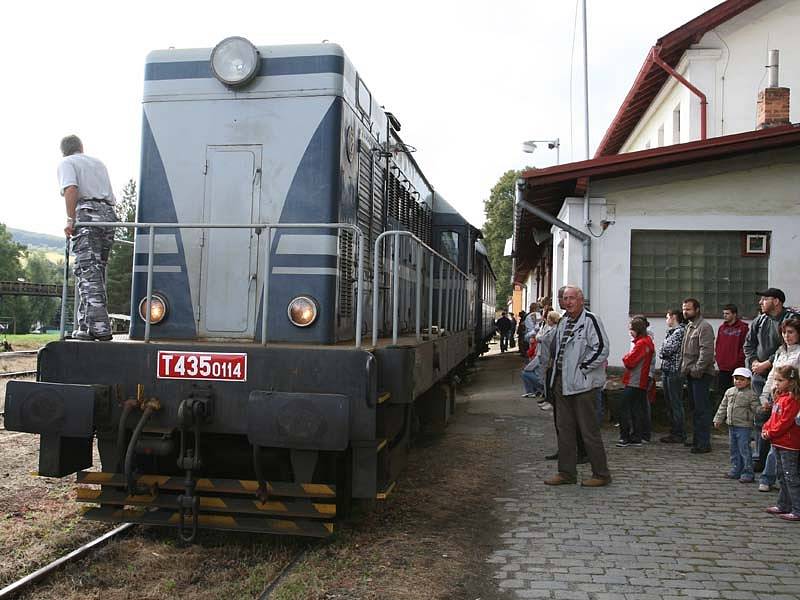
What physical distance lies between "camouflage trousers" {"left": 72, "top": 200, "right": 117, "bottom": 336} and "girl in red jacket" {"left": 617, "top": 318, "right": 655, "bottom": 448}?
5.56 m

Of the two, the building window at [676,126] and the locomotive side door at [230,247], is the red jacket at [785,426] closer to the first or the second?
the locomotive side door at [230,247]

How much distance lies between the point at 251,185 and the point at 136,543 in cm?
270

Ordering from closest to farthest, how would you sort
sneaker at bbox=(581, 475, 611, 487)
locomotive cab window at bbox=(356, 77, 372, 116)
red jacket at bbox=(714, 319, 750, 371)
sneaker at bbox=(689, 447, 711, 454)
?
1. locomotive cab window at bbox=(356, 77, 372, 116)
2. sneaker at bbox=(581, 475, 611, 487)
3. sneaker at bbox=(689, 447, 711, 454)
4. red jacket at bbox=(714, 319, 750, 371)

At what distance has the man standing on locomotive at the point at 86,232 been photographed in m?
5.04

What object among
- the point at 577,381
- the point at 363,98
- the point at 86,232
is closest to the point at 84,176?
the point at 86,232

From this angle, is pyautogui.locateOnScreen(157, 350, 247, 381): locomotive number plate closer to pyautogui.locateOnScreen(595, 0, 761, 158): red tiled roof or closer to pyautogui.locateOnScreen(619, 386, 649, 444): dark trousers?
pyautogui.locateOnScreen(619, 386, 649, 444): dark trousers

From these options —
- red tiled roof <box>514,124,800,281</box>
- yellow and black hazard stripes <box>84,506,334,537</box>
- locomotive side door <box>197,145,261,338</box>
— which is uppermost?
red tiled roof <box>514,124,800,281</box>

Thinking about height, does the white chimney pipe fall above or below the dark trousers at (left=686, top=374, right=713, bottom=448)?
above

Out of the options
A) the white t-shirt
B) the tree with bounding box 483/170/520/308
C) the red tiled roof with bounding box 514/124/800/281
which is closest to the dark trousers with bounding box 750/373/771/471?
the red tiled roof with bounding box 514/124/800/281

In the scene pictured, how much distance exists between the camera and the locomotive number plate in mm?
4539

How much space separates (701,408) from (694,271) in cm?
295

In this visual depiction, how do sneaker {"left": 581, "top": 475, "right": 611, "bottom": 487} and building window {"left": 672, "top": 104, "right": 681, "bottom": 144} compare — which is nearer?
sneaker {"left": 581, "top": 475, "right": 611, "bottom": 487}

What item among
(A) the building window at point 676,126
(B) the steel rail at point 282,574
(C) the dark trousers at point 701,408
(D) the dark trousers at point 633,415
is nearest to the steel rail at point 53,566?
(B) the steel rail at point 282,574

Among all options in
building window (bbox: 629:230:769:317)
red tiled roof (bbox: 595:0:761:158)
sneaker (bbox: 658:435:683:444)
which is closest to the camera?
sneaker (bbox: 658:435:683:444)
